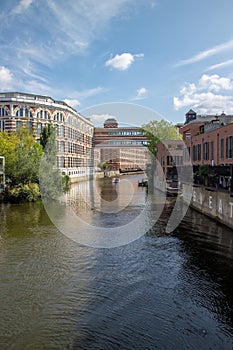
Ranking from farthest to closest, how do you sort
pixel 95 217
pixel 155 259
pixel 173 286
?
pixel 95 217 < pixel 155 259 < pixel 173 286

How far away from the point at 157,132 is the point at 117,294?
222ft

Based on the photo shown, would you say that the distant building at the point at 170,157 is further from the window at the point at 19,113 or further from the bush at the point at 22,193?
the window at the point at 19,113

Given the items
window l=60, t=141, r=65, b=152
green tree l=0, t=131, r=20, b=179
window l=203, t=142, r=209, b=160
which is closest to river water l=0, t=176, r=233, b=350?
window l=203, t=142, r=209, b=160

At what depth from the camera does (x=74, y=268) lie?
1720 cm

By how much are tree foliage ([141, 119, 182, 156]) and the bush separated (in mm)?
39473

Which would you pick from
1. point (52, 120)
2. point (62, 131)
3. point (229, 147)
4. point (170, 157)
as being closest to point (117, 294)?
point (229, 147)

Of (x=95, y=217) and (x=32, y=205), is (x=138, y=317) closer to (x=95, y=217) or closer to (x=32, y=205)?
(x=95, y=217)

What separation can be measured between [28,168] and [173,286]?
3225cm

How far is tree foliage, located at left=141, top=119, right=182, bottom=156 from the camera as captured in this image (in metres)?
77.9

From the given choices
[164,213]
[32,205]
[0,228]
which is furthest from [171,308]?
[32,205]

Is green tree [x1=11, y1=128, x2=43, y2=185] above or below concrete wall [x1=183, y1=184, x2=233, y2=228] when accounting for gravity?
above

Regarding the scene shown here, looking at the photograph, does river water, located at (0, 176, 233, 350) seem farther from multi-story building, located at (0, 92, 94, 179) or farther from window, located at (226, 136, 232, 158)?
→ multi-story building, located at (0, 92, 94, 179)

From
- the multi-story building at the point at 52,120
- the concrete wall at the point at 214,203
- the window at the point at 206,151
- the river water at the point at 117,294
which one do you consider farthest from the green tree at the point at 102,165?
the river water at the point at 117,294

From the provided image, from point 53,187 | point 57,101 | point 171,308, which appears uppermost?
point 57,101
